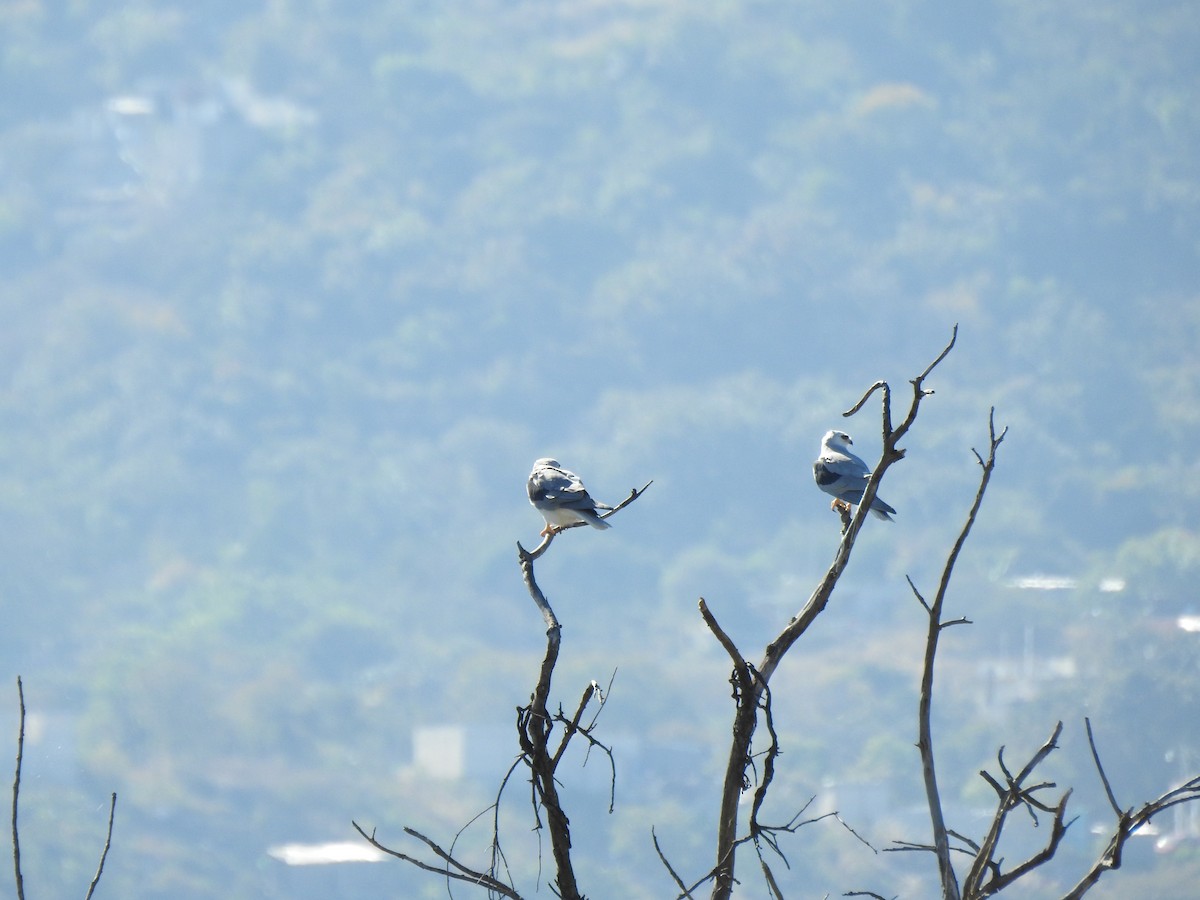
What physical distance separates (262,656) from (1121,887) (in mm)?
59540

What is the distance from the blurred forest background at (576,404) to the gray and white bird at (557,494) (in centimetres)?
5730

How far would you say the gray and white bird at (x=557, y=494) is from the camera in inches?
427

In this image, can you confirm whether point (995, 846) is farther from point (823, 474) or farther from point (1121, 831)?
point (823, 474)

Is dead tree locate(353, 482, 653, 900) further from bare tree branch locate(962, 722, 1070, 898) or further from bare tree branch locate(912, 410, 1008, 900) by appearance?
bare tree branch locate(962, 722, 1070, 898)

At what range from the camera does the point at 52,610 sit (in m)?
124

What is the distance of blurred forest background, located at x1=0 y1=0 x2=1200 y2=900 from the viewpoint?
→ 86.1 meters

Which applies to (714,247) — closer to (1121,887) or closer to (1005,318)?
(1005,318)

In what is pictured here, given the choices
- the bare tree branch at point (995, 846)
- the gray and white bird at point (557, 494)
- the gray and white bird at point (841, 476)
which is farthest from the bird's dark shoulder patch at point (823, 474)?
the bare tree branch at point (995, 846)

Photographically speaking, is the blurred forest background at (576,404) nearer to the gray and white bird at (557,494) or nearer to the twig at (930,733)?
the gray and white bird at (557,494)

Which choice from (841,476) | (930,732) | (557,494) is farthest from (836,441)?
(930,732)

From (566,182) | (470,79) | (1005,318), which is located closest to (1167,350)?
(1005,318)

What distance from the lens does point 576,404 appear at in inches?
6093

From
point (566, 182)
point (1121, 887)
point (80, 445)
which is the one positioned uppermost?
point (566, 182)

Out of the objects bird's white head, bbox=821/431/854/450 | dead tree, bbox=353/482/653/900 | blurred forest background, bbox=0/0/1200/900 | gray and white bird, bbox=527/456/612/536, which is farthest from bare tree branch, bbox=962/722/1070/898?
blurred forest background, bbox=0/0/1200/900
